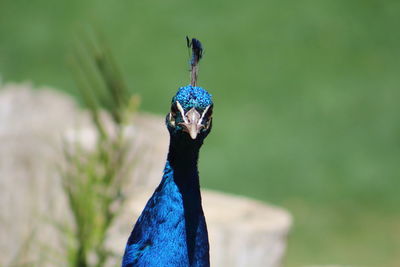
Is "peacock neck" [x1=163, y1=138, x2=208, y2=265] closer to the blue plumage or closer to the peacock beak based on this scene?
the blue plumage

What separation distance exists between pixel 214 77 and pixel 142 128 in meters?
1.55

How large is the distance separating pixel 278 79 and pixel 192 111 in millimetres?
3172

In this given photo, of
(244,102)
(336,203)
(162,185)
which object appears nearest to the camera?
(162,185)

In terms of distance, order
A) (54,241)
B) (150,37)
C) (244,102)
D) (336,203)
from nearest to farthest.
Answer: (54,241)
(336,203)
(244,102)
(150,37)

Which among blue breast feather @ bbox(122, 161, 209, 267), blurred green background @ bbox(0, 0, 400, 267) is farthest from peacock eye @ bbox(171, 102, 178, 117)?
blurred green background @ bbox(0, 0, 400, 267)

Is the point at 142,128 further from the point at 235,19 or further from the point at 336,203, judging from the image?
the point at 235,19

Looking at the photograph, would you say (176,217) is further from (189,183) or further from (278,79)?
(278,79)

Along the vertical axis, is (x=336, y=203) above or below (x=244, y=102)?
below

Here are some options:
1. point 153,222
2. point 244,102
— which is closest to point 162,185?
point 153,222

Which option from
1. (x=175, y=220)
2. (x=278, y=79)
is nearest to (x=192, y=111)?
(x=175, y=220)

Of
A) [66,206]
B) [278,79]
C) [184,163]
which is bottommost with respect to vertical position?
[184,163]

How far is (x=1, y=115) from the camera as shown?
3502 millimetres

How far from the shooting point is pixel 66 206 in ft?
8.79

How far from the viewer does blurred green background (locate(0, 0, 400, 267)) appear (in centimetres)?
411
